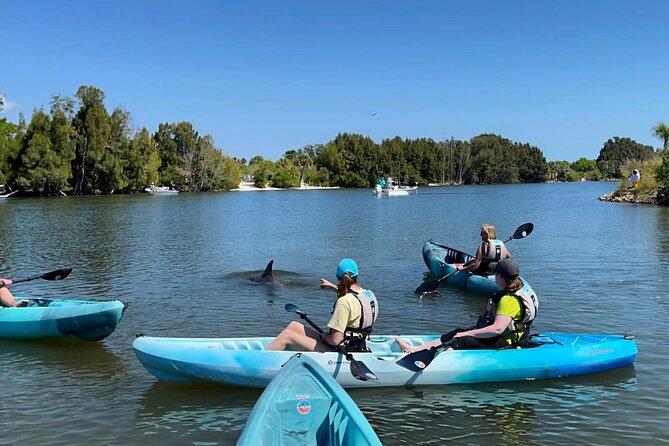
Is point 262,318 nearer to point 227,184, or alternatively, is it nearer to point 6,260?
point 6,260

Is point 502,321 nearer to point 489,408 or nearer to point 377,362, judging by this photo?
point 489,408

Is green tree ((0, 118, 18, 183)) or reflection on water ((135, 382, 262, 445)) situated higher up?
green tree ((0, 118, 18, 183))

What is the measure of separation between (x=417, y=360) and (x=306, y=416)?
2.25m

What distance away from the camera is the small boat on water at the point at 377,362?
23.6ft

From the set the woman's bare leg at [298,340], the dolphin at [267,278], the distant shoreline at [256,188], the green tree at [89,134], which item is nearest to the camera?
the woman's bare leg at [298,340]

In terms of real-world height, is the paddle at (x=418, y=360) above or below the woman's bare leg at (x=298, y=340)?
below

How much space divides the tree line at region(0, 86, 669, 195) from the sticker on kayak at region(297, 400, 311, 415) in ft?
148

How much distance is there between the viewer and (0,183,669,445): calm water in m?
6.59

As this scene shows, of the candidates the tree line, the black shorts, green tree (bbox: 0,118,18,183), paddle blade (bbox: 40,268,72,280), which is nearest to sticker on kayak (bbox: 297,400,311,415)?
the black shorts

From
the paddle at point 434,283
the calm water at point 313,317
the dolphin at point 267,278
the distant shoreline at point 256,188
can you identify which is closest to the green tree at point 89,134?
the distant shoreline at point 256,188

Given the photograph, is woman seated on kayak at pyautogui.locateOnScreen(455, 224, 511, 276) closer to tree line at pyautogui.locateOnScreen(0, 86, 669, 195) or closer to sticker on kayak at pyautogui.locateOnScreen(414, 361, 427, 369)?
sticker on kayak at pyautogui.locateOnScreen(414, 361, 427, 369)

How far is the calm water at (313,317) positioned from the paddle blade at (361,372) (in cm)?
32

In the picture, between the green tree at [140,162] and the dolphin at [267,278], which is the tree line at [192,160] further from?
the dolphin at [267,278]

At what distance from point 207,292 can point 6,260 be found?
29.3 ft
